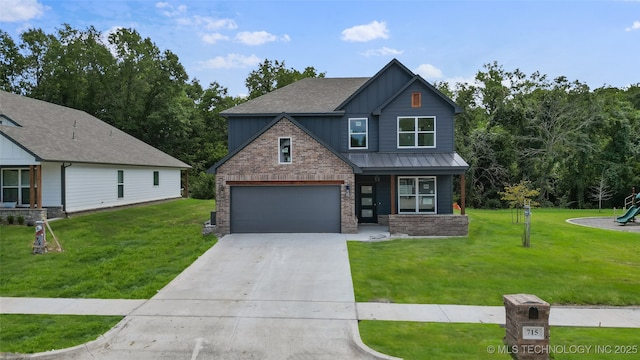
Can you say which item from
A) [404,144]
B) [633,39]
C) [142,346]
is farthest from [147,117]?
[633,39]

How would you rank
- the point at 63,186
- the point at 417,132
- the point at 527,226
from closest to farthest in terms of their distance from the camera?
the point at 527,226, the point at 417,132, the point at 63,186

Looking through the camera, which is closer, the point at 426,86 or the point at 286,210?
the point at 286,210

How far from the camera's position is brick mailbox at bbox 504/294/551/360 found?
5.69 metres

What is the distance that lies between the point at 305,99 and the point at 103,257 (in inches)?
475

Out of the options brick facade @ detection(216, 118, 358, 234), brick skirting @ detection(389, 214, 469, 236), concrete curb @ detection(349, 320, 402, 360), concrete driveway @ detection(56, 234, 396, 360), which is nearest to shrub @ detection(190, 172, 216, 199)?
brick facade @ detection(216, 118, 358, 234)

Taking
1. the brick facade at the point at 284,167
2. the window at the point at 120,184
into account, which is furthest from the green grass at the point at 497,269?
the window at the point at 120,184

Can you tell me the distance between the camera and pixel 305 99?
65.6 ft

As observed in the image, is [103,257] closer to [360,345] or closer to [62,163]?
[62,163]

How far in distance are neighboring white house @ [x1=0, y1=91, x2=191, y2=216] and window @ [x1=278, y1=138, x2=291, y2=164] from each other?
35.2ft

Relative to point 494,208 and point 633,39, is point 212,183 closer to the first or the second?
point 494,208

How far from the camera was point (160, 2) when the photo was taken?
1594cm

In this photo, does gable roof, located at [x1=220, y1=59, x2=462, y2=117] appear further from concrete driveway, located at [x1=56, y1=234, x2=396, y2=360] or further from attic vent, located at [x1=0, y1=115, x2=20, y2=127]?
attic vent, located at [x1=0, y1=115, x2=20, y2=127]

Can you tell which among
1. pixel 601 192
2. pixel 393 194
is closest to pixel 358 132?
pixel 393 194

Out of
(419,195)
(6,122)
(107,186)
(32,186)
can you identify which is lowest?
(419,195)
